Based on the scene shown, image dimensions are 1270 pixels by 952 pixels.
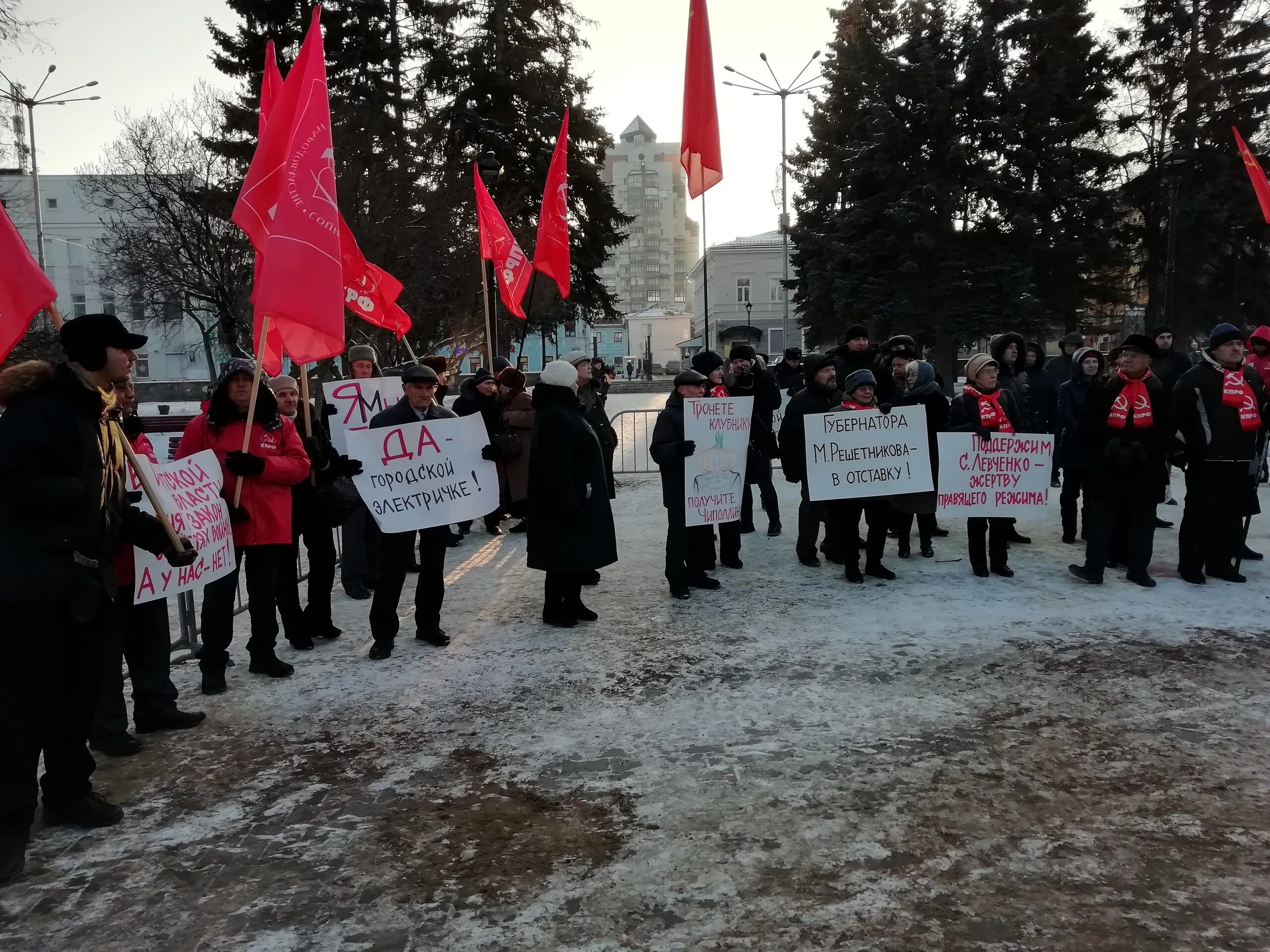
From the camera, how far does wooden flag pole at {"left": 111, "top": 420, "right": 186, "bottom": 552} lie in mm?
4289

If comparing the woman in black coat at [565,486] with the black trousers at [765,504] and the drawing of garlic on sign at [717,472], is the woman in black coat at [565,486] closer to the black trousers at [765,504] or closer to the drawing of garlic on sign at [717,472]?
the drawing of garlic on sign at [717,472]

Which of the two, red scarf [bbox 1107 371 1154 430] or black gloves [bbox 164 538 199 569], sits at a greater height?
red scarf [bbox 1107 371 1154 430]

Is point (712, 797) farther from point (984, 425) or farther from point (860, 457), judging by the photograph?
point (984, 425)

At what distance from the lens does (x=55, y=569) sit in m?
3.71

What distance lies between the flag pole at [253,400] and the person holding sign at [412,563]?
1.04 meters

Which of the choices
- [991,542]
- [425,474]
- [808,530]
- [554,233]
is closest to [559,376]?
[425,474]

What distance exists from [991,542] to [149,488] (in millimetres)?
6759

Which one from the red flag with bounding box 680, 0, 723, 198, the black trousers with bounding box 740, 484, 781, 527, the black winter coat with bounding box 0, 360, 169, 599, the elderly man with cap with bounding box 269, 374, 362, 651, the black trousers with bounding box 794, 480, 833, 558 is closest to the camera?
the black winter coat with bounding box 0, 360, 169, 599

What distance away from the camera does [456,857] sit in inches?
145

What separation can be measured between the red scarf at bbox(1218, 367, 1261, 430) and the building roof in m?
168

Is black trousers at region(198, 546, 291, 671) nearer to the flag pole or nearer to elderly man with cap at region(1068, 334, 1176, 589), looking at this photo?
the flag pole

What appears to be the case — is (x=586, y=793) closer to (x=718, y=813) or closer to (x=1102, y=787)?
(x=718, y=813)

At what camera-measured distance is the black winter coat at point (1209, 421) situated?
753cm

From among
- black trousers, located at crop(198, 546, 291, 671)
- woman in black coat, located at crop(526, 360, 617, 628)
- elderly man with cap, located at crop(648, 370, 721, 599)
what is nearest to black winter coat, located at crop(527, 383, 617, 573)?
woman in black coat, located at crop(526, 360, 617, 628)
